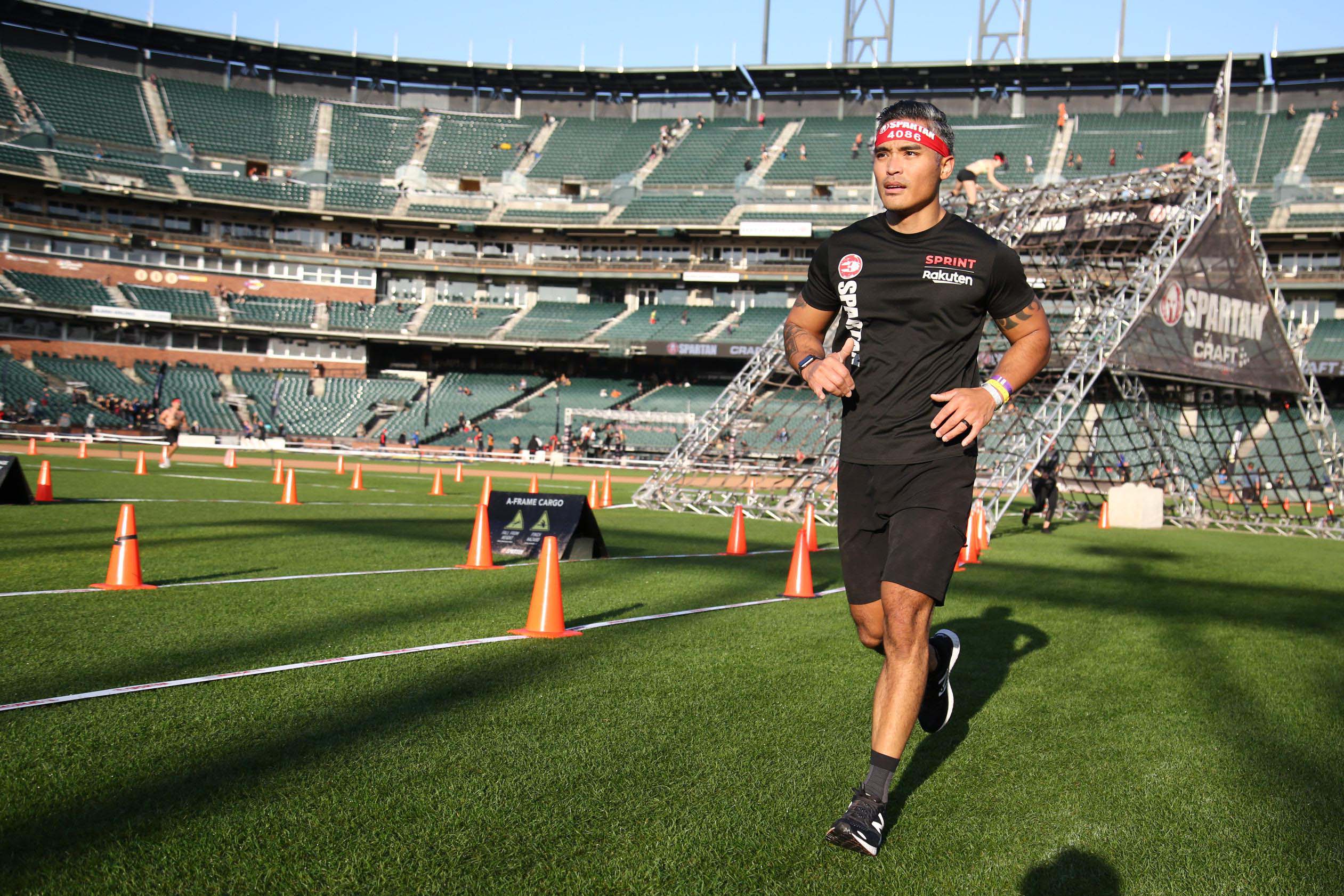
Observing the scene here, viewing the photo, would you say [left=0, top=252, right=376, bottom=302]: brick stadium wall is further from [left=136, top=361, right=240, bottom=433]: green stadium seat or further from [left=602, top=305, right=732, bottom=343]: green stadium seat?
[left=602, top=305, right=732, bottom=343]: green stadium seat

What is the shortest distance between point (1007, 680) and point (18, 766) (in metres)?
5.50

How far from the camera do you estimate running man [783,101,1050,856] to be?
13.5ft

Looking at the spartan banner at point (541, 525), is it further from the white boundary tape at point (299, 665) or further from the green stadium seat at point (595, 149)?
the green stadium seat at point (595, 149)

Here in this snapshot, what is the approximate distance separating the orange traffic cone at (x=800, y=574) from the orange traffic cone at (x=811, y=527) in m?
0.14

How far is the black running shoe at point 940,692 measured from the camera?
4.82 meters

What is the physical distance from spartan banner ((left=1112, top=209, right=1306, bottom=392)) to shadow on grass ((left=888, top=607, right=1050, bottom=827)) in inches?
485

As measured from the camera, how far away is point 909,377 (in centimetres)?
432

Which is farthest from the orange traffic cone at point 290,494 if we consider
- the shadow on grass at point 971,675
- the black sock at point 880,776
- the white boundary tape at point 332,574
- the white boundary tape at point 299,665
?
the black sock at point 880,776

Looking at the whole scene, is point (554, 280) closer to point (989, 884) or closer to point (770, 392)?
point (770, 392)

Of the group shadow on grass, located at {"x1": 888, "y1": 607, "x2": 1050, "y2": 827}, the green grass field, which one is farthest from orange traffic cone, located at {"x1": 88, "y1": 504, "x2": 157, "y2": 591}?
shadow on grass, located at {"x1": 888, "y1": 607, "x2": 1050, "y2": 827}

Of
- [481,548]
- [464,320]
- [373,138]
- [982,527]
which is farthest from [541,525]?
[373,138]

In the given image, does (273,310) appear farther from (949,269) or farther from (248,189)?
(949,269)

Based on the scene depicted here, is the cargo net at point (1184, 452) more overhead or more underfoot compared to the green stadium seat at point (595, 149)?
more underfoot

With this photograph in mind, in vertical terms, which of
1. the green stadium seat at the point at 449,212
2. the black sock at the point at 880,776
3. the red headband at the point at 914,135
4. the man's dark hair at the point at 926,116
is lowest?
the black sock at the point at 880,776
